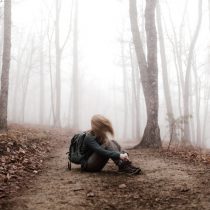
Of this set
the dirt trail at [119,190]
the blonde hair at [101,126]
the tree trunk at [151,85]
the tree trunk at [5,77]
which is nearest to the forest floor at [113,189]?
the dirt trail at [119,190]

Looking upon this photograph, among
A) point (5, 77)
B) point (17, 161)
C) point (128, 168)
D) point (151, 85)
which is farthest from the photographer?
point (5, 77)

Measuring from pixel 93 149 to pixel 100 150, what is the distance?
16cm

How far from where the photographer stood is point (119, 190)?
221 inches

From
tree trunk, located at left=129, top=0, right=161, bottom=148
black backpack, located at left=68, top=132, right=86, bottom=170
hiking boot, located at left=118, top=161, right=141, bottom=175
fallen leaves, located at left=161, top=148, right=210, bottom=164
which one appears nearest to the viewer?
hiking boot, located at left=118, top=161, right=141, bottom=175

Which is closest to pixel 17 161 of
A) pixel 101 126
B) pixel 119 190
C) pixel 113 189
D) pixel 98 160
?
pixel 98 160

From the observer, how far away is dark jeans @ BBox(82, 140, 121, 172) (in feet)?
22.2

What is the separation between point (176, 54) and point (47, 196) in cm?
2335

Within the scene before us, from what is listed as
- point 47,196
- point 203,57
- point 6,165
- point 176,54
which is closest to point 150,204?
point 47,196

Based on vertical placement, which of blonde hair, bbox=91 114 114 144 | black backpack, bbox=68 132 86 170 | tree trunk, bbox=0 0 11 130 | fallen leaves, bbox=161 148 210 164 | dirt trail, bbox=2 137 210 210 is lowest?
fallen leaves, bbox=161 148 210 164

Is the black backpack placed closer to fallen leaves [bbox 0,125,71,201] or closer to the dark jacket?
the dark jacket

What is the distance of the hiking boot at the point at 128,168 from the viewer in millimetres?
6653

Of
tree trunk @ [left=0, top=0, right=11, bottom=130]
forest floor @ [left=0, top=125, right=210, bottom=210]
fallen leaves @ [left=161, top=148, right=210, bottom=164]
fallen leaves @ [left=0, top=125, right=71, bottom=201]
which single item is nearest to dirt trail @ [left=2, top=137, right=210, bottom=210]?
forest floor @ [left=0, top=125, right=210, bottom=210]

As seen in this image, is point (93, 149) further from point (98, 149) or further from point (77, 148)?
point (77, 148)

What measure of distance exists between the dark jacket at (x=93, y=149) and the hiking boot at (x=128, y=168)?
12.8 inches
